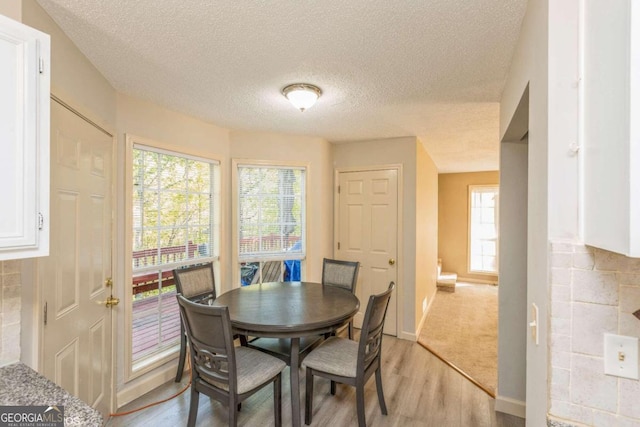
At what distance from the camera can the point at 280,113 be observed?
9.19ft

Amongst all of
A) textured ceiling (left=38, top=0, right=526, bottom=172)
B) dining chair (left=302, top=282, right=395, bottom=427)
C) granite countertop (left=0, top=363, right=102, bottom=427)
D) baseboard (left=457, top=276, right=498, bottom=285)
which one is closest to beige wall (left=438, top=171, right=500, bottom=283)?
baseboard (left=457, top=276, right=498, bottom=285)

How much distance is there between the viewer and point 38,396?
0.98 m

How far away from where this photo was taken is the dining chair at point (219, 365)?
1.67 meters

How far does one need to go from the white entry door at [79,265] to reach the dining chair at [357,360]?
4.53 feet

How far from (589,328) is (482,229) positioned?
6.13 meters

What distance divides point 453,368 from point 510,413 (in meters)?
0.69

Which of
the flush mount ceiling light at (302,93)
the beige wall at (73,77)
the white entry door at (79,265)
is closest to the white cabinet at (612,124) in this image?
the flush mount ceiling light at (302,93)

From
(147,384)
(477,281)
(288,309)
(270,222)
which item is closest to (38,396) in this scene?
(288,309)

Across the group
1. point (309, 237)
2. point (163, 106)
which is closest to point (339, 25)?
point (163, 106)

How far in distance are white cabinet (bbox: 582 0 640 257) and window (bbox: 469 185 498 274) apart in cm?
611

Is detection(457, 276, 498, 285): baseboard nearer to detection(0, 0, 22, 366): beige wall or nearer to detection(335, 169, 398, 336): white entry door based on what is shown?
detection(335, 169, 398, 336): white entry door

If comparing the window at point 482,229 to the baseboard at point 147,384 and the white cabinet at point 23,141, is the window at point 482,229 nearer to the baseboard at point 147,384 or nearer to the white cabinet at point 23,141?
the baseboard at point 147,384

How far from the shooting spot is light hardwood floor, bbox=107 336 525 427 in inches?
82.4

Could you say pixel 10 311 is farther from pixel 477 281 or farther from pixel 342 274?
pixel 477 281
